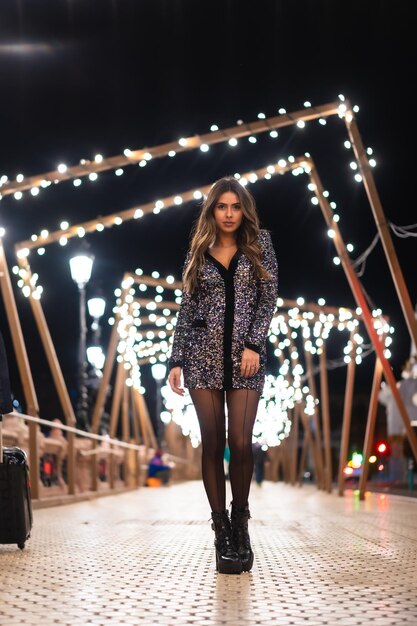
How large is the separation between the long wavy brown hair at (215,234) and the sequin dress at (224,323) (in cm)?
4

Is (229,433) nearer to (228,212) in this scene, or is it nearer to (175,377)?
(175,377)

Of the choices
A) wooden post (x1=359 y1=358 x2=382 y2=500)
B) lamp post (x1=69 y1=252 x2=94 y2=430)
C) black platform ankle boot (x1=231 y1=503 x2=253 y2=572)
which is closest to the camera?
black platform ankle boot (x1=231 y1=503 x2=253 y2=572)

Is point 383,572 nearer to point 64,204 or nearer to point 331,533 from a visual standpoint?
point 331,533

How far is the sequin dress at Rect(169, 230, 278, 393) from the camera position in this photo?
5258 mm

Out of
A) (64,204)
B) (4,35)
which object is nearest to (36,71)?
(4,35)

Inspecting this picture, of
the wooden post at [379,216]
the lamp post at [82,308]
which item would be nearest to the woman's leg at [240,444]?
the wooden post at [379,216]

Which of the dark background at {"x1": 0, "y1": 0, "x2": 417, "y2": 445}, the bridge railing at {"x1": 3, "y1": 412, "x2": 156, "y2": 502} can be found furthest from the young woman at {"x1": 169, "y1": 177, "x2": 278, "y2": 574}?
the dark background at {"x1": 0, "y1": 0, "x2": 417, "y2": 445}

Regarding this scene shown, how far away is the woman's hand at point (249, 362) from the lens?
5.18 metres

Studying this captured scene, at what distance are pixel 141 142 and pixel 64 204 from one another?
5.99 m

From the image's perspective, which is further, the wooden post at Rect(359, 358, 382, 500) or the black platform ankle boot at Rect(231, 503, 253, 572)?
the wooden post at Rect(359, 358, 382, 500)

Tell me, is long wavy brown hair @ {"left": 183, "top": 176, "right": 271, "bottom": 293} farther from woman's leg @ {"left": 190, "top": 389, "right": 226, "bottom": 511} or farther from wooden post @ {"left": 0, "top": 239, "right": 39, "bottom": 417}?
wooden post @ {"left": 0, "top": 239, "right": 39, "bottom": 417}

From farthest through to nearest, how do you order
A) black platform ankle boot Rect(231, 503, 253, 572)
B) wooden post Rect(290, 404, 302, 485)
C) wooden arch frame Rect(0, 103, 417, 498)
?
wooden post Rect(290, 404, 302, 485), wooden arch frame Rect(0, 103, 417, 498), black platform ankle boot Rect(231, 503, 253, 572)

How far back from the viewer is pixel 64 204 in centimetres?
1870

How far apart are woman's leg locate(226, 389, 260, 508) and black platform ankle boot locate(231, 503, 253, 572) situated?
7 cm
